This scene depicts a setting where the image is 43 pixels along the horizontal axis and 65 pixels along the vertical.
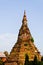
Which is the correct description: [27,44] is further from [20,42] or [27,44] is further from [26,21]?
[26,21]

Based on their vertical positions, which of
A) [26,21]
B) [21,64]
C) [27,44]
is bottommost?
[21,64]

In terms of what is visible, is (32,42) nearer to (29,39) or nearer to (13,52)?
(29,39)

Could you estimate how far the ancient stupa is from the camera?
54156mm

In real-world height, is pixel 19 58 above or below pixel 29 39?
below

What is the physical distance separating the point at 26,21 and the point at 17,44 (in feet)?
17.0

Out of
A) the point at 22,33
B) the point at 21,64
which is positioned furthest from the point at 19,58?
the point at 22,33

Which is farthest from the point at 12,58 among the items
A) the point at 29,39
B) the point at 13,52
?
the point at 29,39

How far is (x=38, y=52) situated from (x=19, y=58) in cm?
417

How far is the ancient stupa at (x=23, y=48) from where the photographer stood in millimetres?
54156

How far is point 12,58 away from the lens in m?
54.8

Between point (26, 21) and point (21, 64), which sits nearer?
point (21, 64)

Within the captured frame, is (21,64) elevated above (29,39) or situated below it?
below

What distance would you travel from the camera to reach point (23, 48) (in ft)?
180

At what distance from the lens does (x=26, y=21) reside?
57.1 meters
